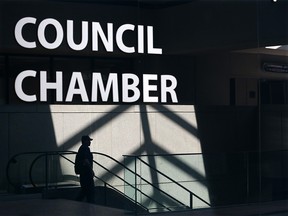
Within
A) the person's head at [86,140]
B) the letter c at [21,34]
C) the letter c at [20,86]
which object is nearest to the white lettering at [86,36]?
the letter c at [21,34]

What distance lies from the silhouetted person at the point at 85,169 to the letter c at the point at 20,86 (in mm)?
1094

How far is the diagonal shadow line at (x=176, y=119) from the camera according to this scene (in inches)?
518

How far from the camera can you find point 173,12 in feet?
44.4

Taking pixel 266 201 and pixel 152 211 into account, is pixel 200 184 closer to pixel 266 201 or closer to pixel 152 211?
pixel 152 211

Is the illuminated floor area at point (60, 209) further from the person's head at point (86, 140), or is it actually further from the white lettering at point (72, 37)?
the white lettering at point (72, 37)

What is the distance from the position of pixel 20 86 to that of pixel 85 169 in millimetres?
1720

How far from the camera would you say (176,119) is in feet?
43.6

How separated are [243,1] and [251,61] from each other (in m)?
1.22

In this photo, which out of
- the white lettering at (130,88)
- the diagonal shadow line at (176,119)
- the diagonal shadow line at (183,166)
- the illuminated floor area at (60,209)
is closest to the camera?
the illuminated floor area at (60,209)

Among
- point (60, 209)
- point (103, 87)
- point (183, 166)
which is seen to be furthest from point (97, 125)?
point (183, 166)

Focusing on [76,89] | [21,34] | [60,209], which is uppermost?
[21,34]

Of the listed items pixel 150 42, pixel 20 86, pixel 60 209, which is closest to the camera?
pixel 20 86

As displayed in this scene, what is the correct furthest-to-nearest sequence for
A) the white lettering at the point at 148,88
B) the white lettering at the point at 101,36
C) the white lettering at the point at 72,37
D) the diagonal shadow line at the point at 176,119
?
the diagonal shadow line at the point at 176,119
the white lettering at the point at 148,88
the white lettering at the point at 101,36
the white lettering at the point at 72,37

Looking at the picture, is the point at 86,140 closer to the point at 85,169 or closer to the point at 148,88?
the point at 85,169
